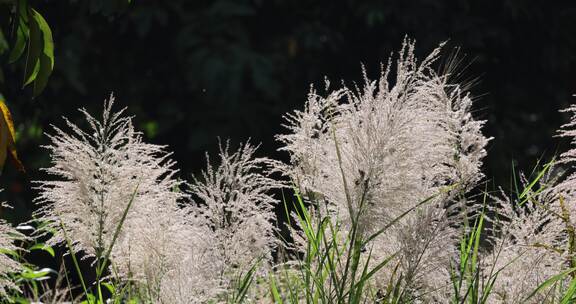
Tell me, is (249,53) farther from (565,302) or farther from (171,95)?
(565,302)

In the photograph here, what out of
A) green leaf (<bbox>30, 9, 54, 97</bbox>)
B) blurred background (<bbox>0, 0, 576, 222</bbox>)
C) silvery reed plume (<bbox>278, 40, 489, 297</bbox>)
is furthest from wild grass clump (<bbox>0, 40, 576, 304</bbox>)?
blurred background (<bbox>0, 0, 576, 222</bbox>)

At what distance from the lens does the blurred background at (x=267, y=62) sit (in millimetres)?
7504

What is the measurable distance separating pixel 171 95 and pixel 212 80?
1.40m

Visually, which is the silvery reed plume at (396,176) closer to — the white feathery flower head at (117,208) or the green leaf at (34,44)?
the white feathery flower head at (117,208)

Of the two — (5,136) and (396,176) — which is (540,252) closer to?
(396,176)

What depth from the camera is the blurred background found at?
7.50 m

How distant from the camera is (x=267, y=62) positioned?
7559 mm

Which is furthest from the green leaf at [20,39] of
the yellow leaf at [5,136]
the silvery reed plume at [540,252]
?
the silvery reed plume at [540,252]

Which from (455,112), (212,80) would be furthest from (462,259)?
(212,80)

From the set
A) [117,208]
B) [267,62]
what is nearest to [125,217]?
[117,208]

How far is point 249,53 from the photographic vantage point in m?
7.56

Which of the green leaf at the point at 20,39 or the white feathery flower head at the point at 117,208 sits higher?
the green leaf at the point at 20,39

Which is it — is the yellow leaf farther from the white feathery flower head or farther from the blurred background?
the blurred background

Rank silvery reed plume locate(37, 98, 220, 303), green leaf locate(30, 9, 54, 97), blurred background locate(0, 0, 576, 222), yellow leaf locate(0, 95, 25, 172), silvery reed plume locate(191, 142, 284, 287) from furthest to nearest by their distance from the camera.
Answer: blurred background locate(0, 0, 576, 222)
silvery reed plume locate(191, 142, 284, 287)
silvery reed plume locate(37, 98, 220, 303)
green leaf locate(30, 9, 54, 97)
yellow leaf locate(0, 95, 25, 172)
